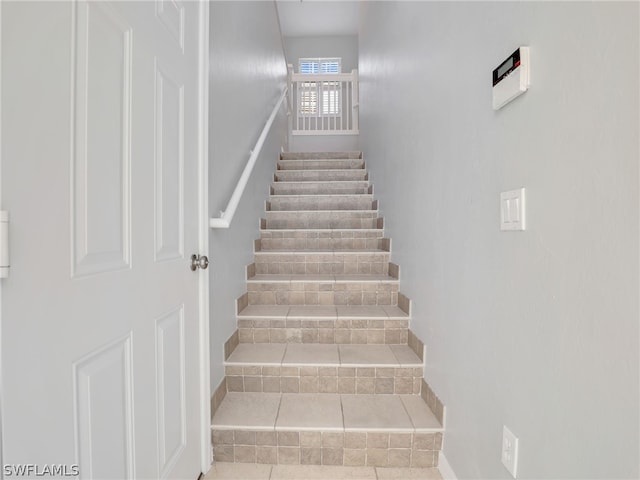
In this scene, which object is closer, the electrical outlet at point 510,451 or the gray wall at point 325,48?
the electrical outlet at point 510,451

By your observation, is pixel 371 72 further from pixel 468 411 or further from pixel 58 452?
pixel 58 452

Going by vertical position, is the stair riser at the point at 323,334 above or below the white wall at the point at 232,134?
below

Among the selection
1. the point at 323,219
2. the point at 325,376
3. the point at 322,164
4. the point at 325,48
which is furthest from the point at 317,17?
the point at 325,376

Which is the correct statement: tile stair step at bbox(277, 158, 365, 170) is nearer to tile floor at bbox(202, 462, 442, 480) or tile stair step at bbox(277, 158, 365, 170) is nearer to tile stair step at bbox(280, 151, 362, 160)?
tile stair step at bbox(280, 151, 362, 160)

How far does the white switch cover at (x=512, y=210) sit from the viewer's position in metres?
0.88

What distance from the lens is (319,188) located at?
3771mm

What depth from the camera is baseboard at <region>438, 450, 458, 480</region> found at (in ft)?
4.25

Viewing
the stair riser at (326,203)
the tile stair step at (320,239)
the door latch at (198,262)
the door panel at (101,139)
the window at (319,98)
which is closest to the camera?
the door panel at (101,139)

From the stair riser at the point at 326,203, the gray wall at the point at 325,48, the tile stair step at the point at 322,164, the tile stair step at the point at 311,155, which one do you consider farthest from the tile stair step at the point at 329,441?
the gray wall at the point at 325,48

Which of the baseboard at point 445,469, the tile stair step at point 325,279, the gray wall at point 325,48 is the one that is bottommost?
the baseboard at point 445,469

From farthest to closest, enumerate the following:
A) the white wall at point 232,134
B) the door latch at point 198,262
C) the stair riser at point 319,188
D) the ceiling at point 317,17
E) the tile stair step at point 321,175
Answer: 1. the ceiling at point 317,17
2. the tile stair step at point 321,175
3. the stair riser at point 319,188
4. the white wall at point 232,134
5. the door latch at point 198,262

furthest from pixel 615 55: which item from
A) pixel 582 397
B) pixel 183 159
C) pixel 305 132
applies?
pixel 305 132

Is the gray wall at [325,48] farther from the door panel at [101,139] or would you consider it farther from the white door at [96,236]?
the door panel at [101,139]

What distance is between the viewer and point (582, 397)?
2.27ft
